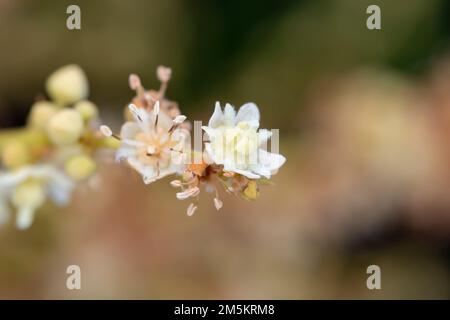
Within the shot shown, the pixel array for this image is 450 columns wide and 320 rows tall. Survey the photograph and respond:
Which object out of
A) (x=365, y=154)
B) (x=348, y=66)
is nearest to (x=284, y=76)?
(x=348, y=66)

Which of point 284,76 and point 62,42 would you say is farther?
point 284,76

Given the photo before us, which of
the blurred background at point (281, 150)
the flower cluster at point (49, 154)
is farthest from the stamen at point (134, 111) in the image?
the blurred background at point (281, 150)

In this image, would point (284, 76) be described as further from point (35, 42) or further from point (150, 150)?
point (150, 150)

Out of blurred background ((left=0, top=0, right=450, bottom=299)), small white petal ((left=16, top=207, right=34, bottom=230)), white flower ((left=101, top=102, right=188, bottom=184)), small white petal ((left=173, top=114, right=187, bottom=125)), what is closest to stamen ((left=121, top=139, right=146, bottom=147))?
white flower ((left=101, top=102, right=188, bottom=184))

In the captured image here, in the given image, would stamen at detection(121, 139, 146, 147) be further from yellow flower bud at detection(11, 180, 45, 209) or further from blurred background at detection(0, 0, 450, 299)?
blurred background at detection(0, 0, 450, 299)

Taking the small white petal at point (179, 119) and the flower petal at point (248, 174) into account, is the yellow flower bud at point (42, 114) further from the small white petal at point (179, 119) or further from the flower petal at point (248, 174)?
the flower petal at point (248, 174)

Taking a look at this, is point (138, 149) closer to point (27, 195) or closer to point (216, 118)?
point (216, 118)
